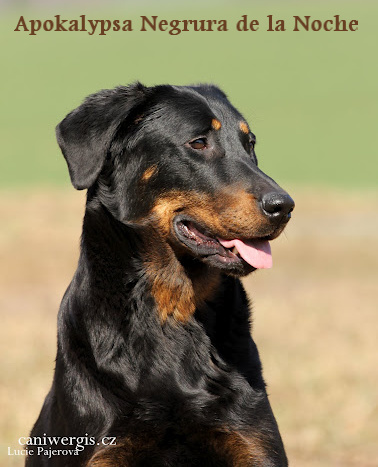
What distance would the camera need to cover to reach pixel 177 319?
4.51 meters

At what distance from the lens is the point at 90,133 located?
4.44 meters

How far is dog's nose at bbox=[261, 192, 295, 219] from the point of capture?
4.14m

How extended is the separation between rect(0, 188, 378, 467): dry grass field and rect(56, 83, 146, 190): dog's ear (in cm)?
232

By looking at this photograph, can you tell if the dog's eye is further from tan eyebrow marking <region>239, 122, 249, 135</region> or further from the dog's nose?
the dog's nose

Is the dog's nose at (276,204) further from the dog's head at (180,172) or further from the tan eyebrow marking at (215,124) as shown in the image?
the tan eyebrow marking at (215,124)

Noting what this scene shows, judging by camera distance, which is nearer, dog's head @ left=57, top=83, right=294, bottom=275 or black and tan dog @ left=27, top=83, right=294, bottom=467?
black and tan dog @ left=27, top=83, right=294, bottom=467

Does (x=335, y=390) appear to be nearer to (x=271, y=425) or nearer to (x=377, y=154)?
(x=271, y=425)

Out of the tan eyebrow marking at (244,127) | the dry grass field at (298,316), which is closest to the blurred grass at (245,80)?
the dry grass field at (298,316)

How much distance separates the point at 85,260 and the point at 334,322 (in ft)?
24.8

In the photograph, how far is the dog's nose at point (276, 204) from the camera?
163 inches

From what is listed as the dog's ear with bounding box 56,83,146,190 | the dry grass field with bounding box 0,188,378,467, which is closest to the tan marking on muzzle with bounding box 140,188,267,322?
the dog's ear with bounding box 56,83,146,190

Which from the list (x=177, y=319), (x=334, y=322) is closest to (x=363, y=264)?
(x=334, y=322)

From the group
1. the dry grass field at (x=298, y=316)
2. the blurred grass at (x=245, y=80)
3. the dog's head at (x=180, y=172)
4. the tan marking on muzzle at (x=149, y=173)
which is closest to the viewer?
the dog's head at (x=180, y=172)

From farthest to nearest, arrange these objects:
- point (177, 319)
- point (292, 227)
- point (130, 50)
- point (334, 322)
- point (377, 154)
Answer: point (130, 50) < point (377, 154) < point (292, 227) < point (334, 322) < point (177, 319)
